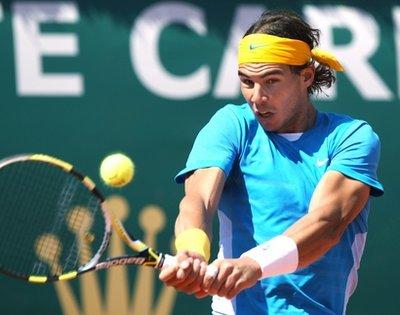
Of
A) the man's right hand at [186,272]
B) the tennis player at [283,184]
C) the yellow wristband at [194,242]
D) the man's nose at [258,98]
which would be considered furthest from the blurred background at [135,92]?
the man's right hand at [186,272]

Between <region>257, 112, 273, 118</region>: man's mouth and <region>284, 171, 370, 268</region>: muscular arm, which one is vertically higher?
<region>257, 112, 273, 118</region>: man's mouth

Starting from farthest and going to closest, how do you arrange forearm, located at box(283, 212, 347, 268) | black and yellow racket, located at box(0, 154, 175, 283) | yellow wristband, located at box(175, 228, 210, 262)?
1. black and yellow racket, located at box(0, 154, 175, 283)
2. forearm, located at box(283, 212, 347, 268)
3. yellow wristband, located at box(175, 228, 210, 262)

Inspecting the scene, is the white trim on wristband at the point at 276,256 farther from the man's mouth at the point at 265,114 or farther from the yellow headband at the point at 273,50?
the yellow headband at the point at 273,50

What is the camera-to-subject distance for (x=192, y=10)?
582 cm

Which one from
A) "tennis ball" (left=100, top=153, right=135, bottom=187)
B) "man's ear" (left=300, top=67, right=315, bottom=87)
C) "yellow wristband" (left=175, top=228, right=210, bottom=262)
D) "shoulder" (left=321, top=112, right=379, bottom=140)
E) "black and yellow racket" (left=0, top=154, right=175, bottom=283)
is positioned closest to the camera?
"yellow wristband" (left=175, top=228, right=210, bottom=262)

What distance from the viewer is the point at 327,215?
3.48 m

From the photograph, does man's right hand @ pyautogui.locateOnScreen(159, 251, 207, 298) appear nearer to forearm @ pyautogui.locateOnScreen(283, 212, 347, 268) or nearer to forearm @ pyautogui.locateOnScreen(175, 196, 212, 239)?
forearm @ pyautogui.locateOnScreen(175, 196, 212, 239)

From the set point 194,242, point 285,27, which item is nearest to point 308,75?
point 285,27

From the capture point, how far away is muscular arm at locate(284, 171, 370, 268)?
3.44m

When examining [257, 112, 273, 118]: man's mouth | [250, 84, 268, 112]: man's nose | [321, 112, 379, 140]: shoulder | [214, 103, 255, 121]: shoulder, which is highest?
[250, 84, 268, 112]: man's nose

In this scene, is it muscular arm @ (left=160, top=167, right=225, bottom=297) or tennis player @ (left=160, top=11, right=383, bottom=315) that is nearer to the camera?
muscular arm @ (left=160, top=167, right=225, bottom=297)

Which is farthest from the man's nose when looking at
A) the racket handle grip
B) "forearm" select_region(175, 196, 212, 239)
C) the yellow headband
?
the racket handle grip

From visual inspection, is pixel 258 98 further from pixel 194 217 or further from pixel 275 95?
pixel 194 217

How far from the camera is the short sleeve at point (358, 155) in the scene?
360cm
